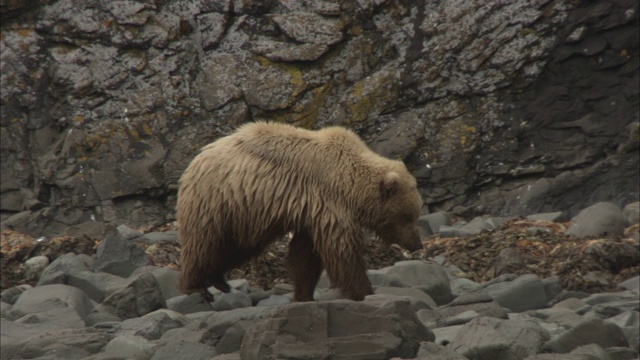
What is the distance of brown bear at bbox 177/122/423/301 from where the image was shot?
7852 millimetres

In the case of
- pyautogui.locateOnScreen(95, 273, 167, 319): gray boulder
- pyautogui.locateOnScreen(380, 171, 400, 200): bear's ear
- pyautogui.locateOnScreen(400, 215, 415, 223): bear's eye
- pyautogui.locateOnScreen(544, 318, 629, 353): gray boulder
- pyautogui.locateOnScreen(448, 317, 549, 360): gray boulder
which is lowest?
pyautogui.locateOnScreen(95, 273, 167, 319): gray boulder

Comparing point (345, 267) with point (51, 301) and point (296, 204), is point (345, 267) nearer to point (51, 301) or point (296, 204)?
point (296, 204)

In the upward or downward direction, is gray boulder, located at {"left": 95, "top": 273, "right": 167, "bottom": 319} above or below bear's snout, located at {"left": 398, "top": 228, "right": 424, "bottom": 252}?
below

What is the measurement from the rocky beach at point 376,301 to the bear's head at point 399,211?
413 mm

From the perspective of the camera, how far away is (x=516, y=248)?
10.3 meters

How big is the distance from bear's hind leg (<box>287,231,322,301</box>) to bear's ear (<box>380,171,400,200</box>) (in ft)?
2.20

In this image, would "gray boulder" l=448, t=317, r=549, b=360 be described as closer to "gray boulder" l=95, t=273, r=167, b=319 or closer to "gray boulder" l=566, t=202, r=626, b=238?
"gray boulder" l=95, t=273, r=167, b=319

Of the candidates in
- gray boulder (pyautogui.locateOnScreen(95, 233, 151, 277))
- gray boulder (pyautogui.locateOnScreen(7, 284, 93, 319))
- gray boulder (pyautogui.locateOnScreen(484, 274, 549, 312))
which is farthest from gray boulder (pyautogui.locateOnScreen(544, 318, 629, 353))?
gray boulder (pyautogui.locateOnScreen(95, 233, 151, 277))

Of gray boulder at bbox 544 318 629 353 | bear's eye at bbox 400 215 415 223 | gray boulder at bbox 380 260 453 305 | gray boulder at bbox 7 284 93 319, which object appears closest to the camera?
gray boulder at bbox 544 318 629 353

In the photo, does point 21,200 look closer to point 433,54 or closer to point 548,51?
point 433,54

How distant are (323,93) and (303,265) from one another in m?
5.20

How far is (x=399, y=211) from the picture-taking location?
8242mm

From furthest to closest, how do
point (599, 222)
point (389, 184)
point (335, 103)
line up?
point (335, 103) < point (599, 222) < point (389, 184)

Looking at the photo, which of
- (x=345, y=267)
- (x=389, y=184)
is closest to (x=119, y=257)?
(x=345, y=267)
